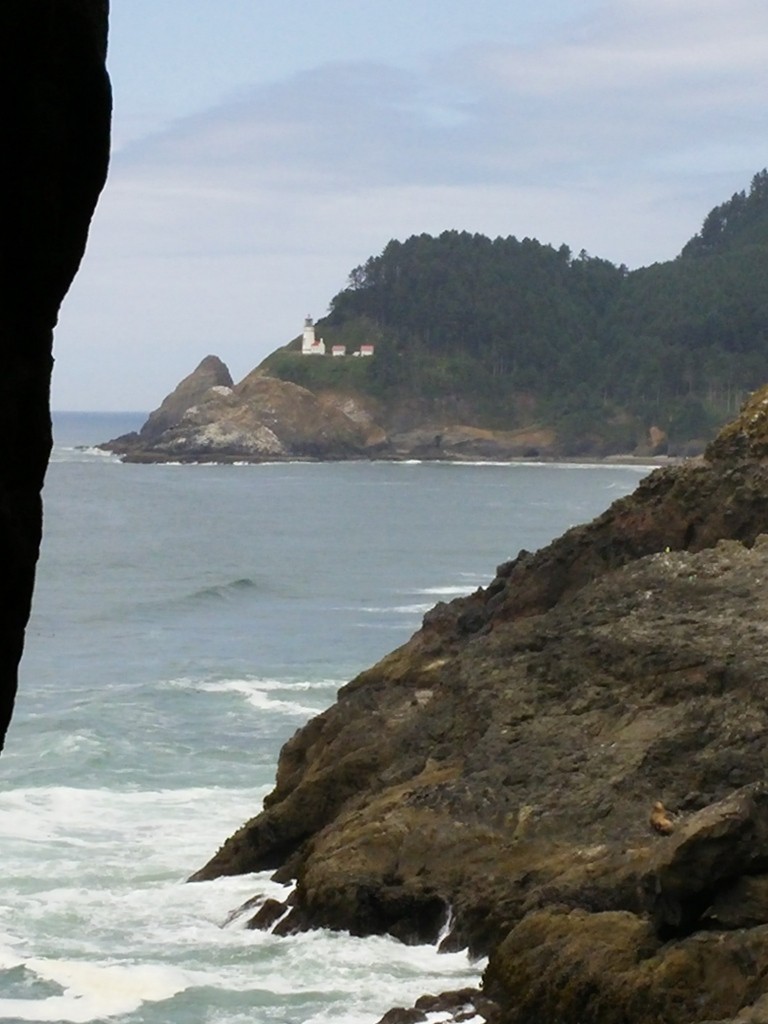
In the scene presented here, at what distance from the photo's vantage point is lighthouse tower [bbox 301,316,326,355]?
176 meters

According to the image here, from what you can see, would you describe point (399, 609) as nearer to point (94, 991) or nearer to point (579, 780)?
point (94, 991)

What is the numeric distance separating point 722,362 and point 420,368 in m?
26.2

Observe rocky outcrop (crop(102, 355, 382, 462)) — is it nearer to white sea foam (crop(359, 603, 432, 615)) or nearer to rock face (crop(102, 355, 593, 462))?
rock face (crop(102, 355, 593, 462))

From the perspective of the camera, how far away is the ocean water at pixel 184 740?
1500 centimetres

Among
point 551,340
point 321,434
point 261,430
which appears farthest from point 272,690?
point 551,340

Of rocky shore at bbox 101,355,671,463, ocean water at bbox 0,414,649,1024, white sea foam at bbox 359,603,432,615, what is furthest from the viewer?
rocky shore at bbox 101,355,671,463

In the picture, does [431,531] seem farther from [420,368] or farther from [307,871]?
[420,368]

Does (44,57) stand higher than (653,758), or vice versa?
(44,57)

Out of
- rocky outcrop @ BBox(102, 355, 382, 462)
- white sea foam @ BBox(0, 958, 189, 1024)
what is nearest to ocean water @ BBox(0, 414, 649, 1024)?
white sea foam @ BBox(0, 958, 189, 1024)

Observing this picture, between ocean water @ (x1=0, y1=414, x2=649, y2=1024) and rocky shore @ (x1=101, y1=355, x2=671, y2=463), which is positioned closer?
ocean water @ (x1=0, y1=414, x2=649, y2=1024)

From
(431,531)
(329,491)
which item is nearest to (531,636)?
(431,531)

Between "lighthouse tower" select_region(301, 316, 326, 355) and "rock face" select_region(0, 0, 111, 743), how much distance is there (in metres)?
173

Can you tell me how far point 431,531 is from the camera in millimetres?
80438

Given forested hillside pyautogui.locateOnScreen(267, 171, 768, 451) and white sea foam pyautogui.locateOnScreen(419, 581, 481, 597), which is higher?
forested hillside pyautogui.locateOnScreen(267, 171, 768, 451)
